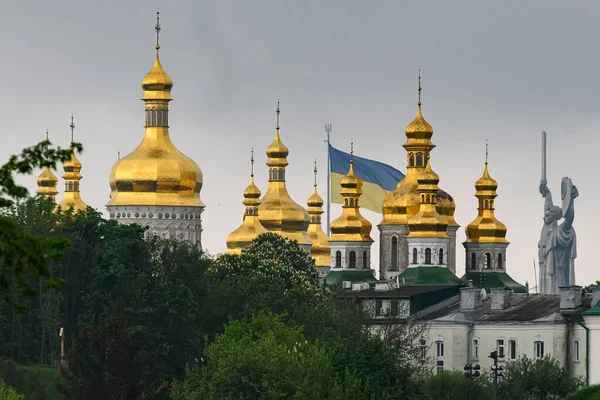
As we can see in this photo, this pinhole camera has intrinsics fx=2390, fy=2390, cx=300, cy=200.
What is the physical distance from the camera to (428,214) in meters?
115

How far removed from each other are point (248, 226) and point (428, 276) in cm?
2212

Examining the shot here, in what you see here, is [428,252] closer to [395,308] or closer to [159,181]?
[159,181]

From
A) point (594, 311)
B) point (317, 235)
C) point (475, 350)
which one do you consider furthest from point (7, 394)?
point (317, 235)

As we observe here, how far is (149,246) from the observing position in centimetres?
7931

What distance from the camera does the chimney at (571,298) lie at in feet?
259

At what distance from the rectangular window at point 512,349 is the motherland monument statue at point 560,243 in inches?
783

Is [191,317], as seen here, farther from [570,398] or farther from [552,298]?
[570,398]

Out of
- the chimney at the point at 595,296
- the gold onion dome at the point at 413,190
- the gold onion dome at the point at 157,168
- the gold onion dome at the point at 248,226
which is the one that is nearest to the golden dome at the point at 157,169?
the gold onion dome at the point at 157,168

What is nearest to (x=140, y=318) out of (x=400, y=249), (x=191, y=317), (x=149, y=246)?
(x=191, y=317)

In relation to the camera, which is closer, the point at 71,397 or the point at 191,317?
the point at 71,397

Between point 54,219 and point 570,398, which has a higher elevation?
point 54,219

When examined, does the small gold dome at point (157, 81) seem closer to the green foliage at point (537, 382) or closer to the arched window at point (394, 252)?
the arched window at point (394, 252)

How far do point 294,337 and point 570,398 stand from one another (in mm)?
14442

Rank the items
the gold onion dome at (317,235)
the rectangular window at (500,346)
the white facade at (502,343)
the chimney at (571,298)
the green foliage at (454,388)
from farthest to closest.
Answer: the gold onion dome at (317,235) < the rectangular window at (500,346) < the chimney at (571,298) < the white facade at (502,343) < the green foliage at (454,388)
